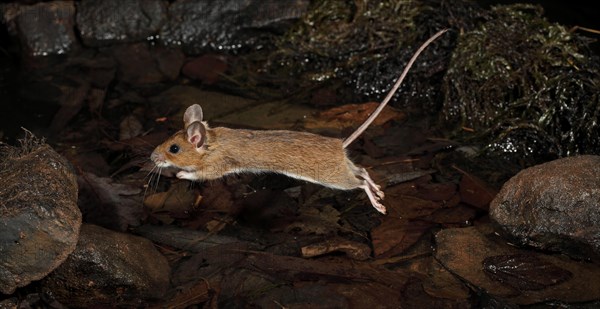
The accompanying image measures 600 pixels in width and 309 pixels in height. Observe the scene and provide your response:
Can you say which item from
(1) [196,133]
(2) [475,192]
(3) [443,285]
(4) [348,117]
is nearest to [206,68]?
(4) [348,117]

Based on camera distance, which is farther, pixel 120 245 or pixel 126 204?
pixel 126 204

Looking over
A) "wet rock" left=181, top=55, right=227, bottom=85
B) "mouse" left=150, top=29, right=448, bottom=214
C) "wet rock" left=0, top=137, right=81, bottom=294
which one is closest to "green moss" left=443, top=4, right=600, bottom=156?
"mouse" left=150, top=29, right=448, bottom=214

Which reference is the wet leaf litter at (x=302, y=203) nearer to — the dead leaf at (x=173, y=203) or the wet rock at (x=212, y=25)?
the dead leaf at (x=173, y=203)

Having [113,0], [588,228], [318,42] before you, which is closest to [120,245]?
[588,228]

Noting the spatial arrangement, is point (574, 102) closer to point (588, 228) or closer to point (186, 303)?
point (588, 228)

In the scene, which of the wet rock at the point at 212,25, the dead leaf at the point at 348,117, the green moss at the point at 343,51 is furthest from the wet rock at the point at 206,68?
the dead leaf at the point at 348,117

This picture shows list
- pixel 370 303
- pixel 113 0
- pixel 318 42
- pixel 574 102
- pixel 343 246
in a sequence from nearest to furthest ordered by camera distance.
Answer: pixel 370 303
pixel 343 246
pixel 574 102
pixel 318 42
pixel 113 0

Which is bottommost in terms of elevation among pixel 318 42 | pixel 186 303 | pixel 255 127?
pixel 186 303
